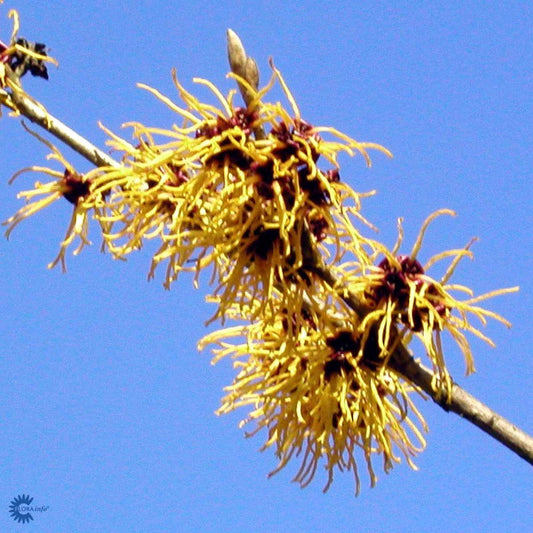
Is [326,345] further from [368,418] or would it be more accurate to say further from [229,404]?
[229,404]

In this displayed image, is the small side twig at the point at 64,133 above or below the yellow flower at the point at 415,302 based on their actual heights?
above

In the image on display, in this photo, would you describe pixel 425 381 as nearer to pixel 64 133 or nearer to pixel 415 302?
pixel 415 302

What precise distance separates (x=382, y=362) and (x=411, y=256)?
36 centimetres

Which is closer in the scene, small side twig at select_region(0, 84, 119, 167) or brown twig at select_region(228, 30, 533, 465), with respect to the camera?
brown twig at select_region(228, 30, 533, 465)

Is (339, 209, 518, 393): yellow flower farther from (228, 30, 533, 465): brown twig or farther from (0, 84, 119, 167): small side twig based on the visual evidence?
(0, 84, 119, 167): small side twig

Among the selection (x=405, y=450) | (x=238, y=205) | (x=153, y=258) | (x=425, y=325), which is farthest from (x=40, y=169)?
(x=405, y=450)

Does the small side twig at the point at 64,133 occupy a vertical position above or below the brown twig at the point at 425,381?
above

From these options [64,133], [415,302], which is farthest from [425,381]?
[64,133]

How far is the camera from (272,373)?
11.4 ft

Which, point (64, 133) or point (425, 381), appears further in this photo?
point (64, 133)

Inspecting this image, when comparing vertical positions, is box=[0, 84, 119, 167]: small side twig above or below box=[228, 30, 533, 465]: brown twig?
above

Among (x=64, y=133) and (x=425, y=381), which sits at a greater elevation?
(x=64, y=133)

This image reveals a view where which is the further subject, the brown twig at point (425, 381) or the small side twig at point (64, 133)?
the small side twig at point (64, 133)

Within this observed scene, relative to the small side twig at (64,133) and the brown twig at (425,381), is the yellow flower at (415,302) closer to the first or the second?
the brown twig at (425,381)
